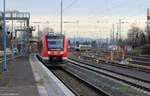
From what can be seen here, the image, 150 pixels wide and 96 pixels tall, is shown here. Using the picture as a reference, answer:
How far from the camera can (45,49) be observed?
143ft

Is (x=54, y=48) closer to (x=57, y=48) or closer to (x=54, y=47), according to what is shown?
(x=54, y=47)

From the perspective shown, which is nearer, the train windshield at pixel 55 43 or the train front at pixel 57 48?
the train front at pixel 57 48

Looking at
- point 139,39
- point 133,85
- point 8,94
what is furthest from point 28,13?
point 8,94

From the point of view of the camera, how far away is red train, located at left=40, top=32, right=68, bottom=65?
1690 inches

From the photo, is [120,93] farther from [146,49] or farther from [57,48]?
[146,49]

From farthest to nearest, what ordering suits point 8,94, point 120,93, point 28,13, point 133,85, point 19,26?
point 19,26, point 28,13, point 133,85, point 120,93, point 8,94

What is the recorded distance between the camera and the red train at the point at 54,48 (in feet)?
141

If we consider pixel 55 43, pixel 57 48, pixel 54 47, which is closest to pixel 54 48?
pixel 54 47

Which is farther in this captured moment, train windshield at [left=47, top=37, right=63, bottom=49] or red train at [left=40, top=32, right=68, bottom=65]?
train windshield at [left=47, top=37, right=63, bottom=49]

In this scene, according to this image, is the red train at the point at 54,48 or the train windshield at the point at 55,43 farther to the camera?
the train windshield at the point at 55,43

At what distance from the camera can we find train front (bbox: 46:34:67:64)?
141ft

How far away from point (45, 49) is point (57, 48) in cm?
119

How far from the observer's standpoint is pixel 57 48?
142 feet

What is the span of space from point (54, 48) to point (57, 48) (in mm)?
309
